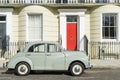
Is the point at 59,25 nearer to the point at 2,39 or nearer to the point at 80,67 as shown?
the point at 2,39

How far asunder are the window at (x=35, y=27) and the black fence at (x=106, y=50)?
4.21 m

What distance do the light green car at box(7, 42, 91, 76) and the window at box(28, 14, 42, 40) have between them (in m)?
8.57

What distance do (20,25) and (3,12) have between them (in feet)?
5.38

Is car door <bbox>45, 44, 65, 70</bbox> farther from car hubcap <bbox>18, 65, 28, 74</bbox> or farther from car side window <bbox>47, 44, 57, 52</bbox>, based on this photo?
car hubcap <bbox>18, 65, 28, 74</bbox>

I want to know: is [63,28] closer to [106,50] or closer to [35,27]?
[35,27]

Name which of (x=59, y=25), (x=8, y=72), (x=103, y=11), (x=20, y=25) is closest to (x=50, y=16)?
(x=59, y=25)

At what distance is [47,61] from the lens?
15.3 m

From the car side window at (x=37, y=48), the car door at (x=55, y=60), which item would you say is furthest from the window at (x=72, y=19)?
the car door at (x=55, y=60)

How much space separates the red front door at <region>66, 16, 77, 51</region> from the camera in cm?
2427

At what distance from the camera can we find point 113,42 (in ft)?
77.2

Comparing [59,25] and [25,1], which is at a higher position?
[25,1]

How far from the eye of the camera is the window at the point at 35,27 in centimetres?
2405

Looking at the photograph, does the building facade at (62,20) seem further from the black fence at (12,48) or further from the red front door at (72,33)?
the black fence at (12,48)

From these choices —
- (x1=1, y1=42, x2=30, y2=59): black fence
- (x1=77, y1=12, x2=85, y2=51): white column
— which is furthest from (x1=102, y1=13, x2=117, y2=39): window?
(x1=1, y1=42, x2=30, y2=59): black fence
